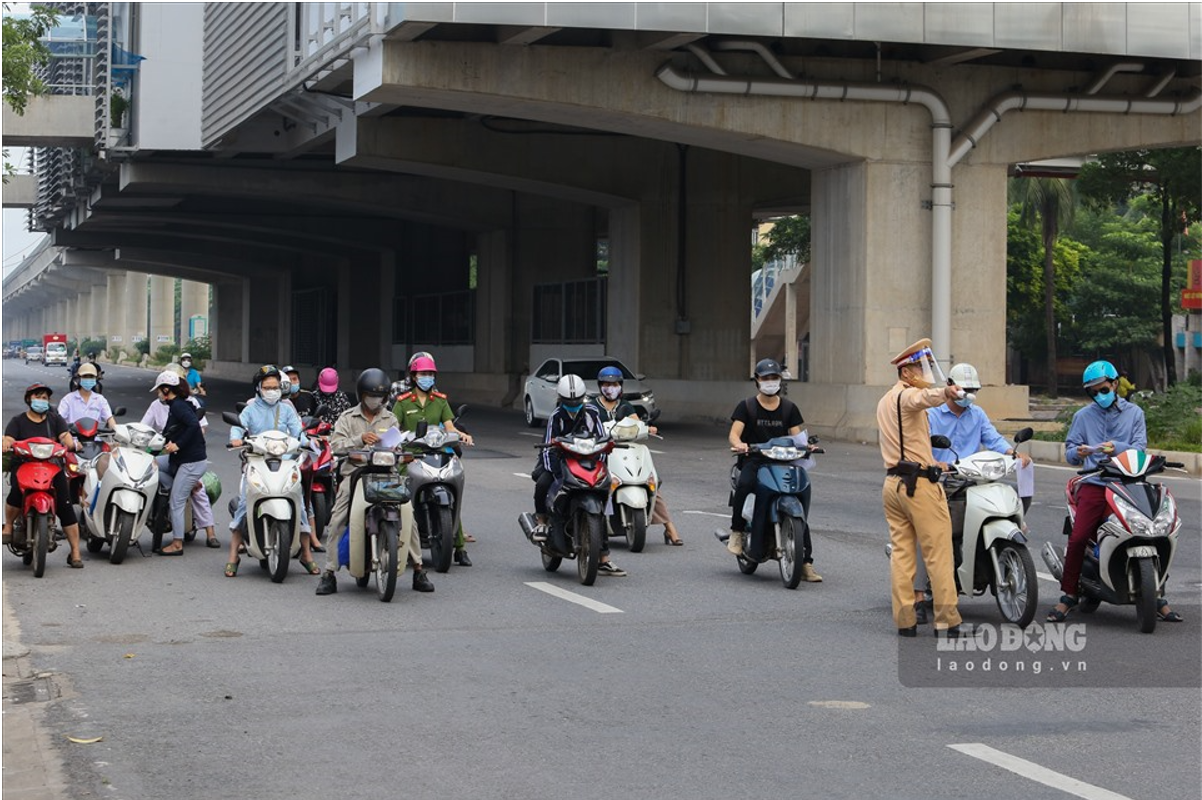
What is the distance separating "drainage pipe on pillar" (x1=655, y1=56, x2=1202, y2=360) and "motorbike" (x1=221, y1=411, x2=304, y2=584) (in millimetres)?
18733

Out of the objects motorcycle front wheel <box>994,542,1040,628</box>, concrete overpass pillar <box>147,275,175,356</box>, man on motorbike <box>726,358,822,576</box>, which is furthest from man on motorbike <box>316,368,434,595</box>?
concrete overpass pillar <box>147,275,175,356</box>

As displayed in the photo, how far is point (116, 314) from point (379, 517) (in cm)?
14227

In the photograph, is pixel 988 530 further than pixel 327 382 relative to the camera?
No

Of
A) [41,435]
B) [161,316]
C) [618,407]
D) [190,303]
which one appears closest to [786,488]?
[618,407]

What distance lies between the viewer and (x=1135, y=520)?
10.2 meters

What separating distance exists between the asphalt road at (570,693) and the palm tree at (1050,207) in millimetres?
43911

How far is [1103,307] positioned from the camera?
6594 centimetres

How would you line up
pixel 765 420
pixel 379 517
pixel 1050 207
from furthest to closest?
pixel 1050 207 → pixel 765 420 → pixel 379 517

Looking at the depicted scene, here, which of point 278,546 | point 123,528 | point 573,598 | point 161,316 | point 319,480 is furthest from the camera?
point 161,316

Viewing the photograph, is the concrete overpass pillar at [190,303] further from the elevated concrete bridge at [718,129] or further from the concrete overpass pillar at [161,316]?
the elevated concrete bridge at [718,129]

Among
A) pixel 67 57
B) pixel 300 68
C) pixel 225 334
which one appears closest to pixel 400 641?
pixel 300 68

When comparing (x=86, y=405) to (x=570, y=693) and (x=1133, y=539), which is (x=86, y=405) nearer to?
(x=570, y=693)

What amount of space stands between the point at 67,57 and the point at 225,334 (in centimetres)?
5090

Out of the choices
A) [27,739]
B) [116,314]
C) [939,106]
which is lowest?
[27,739]
